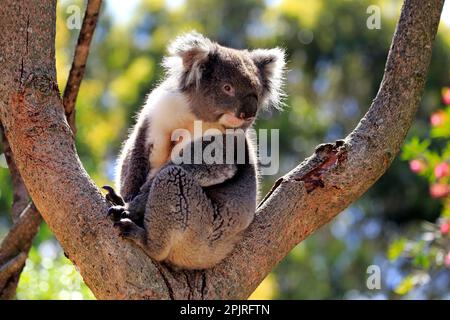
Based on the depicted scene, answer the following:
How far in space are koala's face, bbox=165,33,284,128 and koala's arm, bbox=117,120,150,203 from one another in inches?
20.8

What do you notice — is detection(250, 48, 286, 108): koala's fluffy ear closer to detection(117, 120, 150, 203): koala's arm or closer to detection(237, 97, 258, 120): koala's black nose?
detection(237, 97, 258, 120): koala's black nose

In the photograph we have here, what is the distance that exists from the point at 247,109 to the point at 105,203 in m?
1.93

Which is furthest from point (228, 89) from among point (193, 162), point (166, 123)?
point (193, 162)

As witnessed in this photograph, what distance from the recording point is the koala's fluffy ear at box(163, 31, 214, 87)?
7148 millimetres

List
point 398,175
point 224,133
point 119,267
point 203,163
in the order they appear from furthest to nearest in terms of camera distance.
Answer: point 398,175 < point 224,133 < point 203,163 < point 119,267

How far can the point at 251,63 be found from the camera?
7367mm

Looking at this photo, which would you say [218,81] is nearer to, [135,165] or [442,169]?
[135,165]

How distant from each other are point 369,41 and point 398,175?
6141 mm

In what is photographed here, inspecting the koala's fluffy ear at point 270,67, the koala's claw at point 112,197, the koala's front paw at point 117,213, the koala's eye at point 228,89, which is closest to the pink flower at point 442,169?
the koala's fluffy ear at point 270,67

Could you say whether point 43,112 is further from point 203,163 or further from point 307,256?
point 307,256

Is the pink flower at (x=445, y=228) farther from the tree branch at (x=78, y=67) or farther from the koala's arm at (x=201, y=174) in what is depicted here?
the tree branch at (x=78, y=67)
